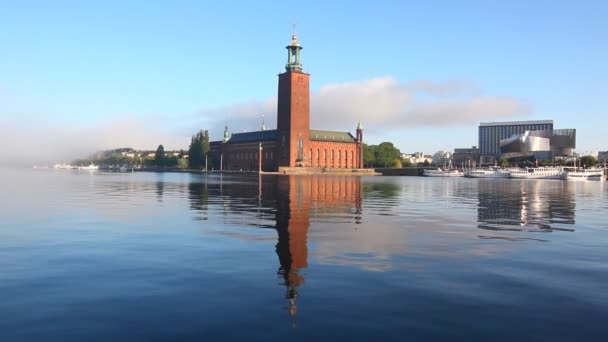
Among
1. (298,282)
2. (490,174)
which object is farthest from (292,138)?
(298,282)

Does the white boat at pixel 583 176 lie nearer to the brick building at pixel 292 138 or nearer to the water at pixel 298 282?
the brick building at pixel 292 138

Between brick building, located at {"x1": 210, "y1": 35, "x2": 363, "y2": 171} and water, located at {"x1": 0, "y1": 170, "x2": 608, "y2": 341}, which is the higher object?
brick building, located at {"x1": 210, "y1": 35, "x2": 363, "y2": 171}

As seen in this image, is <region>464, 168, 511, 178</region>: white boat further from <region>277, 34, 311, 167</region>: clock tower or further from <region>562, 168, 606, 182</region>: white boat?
<region>277, 34, 311, 167</region>: clock tower

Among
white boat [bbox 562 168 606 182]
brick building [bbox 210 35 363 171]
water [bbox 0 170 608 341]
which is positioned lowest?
water [bbox 0 170 608 341]

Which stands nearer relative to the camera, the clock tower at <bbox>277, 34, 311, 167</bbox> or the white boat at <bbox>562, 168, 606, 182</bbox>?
the white boat at <bbox>562, 168, 606, 182</bbox>

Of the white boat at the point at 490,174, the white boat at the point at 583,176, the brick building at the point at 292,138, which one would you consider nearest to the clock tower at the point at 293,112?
the brick building at the point at 292,138

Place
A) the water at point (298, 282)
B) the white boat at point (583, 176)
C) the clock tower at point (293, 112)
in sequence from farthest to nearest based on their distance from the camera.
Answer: the clock tower at point (293, 112) → the white boat at point (583, 176) → the water at point (298, 282)

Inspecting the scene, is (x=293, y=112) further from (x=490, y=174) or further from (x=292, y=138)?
(x=490, y=174)

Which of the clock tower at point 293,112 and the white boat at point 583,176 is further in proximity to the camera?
the clock tower at point 293,112

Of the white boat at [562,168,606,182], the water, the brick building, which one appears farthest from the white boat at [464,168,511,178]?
the water

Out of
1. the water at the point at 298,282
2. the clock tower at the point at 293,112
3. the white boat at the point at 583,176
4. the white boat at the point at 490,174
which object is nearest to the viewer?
the water at the point at 298,282

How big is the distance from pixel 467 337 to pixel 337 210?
20.9m

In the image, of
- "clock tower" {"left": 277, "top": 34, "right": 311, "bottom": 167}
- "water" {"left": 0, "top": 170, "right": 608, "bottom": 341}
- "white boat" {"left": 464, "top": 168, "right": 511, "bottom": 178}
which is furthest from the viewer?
"clock tower" {"left": 277, "top": 34, "right": 311, "bottom": 167}

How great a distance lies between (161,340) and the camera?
6.87m
